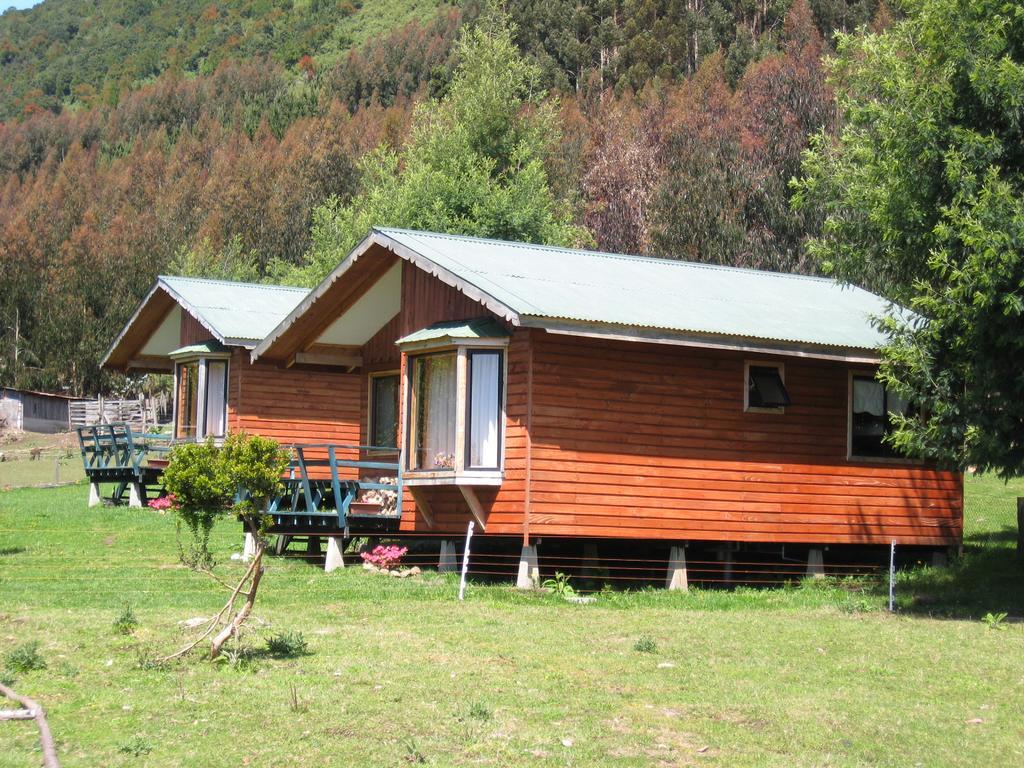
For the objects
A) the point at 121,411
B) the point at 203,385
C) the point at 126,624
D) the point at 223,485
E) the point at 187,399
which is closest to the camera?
the point at 223,485

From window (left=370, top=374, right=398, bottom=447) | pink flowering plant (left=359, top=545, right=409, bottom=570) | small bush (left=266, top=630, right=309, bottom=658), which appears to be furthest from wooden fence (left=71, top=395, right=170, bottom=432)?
small bush (left=266, top=630, right=309, bottom=658)

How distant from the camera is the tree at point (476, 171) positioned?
140 ft

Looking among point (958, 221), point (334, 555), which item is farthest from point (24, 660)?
point (958, 221)

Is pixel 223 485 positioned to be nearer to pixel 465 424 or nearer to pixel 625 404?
pixel 465 424

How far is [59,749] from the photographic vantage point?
9.31 metres

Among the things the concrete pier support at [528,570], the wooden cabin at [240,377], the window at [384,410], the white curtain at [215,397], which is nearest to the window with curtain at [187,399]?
the wooden cabin at [240,377]

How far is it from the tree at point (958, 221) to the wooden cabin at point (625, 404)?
2.52 m

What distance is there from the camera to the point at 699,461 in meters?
19.2

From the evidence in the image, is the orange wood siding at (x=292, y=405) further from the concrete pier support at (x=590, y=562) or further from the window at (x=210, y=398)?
the concrete pier support at (x=590, y=562)

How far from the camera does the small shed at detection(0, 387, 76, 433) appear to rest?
60.5m

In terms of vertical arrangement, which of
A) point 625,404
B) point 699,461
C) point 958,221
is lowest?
point 699,461

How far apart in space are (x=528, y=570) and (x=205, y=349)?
41.5ft

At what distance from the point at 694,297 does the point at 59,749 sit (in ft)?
44.0

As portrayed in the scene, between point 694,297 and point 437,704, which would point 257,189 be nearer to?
point 694,297
